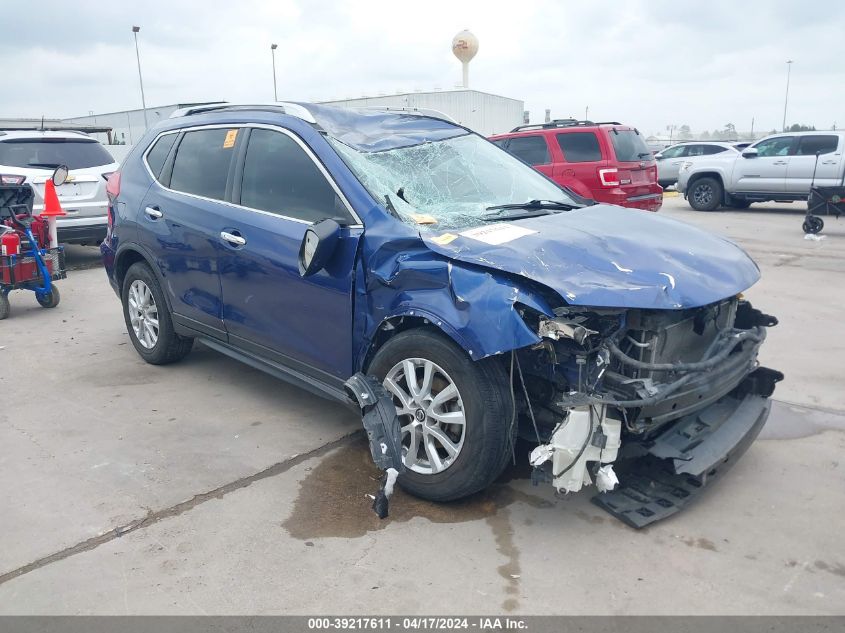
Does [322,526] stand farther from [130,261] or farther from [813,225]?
[813,225]

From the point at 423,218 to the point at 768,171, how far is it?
1459 cm

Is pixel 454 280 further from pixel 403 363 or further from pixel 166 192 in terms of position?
pixel 166 192

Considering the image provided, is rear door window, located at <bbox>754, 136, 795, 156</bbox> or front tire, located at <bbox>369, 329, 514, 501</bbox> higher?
rear door window, located at <bbox>754, 136, 795, 156</bbox>

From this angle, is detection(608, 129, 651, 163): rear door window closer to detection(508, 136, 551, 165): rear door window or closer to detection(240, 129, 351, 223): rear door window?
detection(508, 136, 551, 165): rear door window

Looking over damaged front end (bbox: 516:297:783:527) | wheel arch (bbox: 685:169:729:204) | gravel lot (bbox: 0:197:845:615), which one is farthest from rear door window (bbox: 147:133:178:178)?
wheel arch (bbox: 685:169:729:204)

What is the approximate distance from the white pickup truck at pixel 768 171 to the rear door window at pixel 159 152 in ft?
44.7

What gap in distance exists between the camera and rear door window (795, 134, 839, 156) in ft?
49.4

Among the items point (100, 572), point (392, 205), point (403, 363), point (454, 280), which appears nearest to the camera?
point (100, 572)

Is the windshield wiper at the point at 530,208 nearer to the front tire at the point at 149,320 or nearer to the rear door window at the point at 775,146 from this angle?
the front tire at the point at 149,320

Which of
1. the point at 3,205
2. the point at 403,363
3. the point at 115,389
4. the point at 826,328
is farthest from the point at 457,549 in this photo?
the point at 3,205

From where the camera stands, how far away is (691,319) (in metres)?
3.37

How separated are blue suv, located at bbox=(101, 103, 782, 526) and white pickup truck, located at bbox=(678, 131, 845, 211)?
13.0 m
